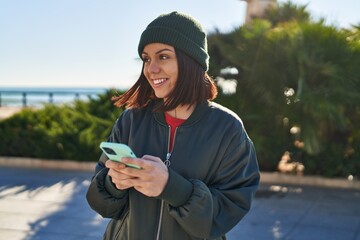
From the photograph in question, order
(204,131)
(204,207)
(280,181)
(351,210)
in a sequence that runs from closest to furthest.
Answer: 1. (204,207)
2. (204,131)
3. (351,210)
4. (280,181)

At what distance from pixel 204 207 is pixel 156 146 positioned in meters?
0.35

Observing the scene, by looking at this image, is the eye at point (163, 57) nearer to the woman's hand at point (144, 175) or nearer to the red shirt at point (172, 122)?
the red shirt at point (172, 122)

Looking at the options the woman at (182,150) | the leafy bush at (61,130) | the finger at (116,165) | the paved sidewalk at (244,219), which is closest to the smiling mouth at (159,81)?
the woman at (182,150)

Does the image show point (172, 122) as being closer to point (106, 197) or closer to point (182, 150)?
point (182, 150)

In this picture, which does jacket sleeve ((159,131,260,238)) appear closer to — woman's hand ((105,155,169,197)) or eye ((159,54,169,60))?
woman's hand ((105,155,169,197))

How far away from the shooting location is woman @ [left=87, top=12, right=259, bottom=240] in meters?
1.78

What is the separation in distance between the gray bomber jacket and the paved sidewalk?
2937mm

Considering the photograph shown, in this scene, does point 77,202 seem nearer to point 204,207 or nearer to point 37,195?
point 37,195

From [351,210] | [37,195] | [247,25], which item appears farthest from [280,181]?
[37,195]

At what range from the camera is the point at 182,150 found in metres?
1.88

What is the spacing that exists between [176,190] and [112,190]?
0.32 m

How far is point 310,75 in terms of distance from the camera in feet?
22.1

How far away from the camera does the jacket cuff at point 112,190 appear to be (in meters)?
1.86

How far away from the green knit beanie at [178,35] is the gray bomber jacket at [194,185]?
0.22 metres
